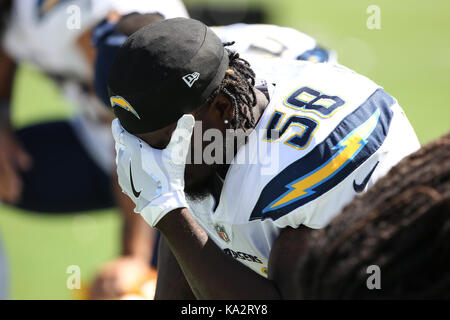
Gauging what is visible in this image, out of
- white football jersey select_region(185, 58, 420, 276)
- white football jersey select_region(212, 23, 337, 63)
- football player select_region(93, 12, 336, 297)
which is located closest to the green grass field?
football player select_region(93, 12, 336, 297)

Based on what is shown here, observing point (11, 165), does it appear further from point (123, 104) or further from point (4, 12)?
point (123, 104)

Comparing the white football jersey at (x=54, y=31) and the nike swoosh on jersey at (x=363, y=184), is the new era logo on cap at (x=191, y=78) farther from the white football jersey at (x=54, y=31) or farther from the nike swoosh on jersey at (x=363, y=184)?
the white football jersey at (x=54, y=31)

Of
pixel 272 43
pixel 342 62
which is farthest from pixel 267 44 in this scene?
pixel 342 62

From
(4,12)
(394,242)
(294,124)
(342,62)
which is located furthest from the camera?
(342,62)

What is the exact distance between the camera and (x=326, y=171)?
2.06 meters

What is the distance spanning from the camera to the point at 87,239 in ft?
17.4

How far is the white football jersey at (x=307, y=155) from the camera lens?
2062 mm

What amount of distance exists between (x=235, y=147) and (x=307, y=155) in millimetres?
267

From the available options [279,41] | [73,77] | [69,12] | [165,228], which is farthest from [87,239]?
[165,228]

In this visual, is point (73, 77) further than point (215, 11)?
No

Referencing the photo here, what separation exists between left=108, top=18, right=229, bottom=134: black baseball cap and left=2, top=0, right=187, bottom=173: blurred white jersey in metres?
1.62

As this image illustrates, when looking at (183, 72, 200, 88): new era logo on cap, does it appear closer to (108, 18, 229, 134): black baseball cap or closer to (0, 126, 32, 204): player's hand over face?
(108, 18, 229, 134): black baseball cap

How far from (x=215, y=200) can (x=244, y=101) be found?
1.13ft
